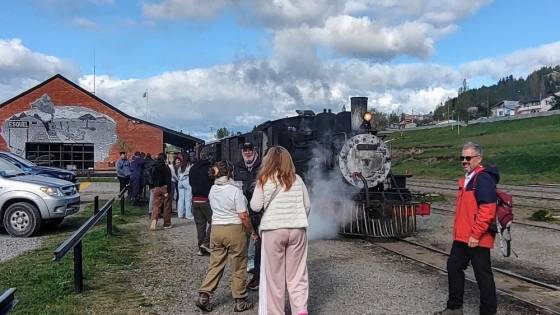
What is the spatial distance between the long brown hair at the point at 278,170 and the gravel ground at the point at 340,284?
1.60m

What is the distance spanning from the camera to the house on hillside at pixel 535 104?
120250mm

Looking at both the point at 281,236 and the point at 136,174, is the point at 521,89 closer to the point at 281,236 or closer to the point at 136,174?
the point at 136,174

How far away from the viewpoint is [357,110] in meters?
12.0

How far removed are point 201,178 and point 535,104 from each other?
438 feet

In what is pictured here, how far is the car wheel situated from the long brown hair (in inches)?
302

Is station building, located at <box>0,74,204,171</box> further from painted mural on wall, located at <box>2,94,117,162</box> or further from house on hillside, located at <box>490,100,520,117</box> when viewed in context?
house on hillside, located at <box>490,100,520,117</box>

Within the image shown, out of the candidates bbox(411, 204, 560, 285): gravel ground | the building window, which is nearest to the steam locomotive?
bbox(411, 204, 560, 285): gravel ground

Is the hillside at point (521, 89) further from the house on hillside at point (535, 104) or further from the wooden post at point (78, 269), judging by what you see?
the wooden post at point (78, 269)

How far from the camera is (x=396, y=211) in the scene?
11070 mm

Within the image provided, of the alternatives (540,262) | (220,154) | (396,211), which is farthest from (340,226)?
(220,154)

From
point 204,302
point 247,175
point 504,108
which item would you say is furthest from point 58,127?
point 504,108

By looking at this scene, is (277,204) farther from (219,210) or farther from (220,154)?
(220,154)

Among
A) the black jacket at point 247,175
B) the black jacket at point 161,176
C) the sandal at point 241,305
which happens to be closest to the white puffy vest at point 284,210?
the sandal at point 241,305

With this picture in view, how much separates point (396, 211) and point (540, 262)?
2.83 meters
